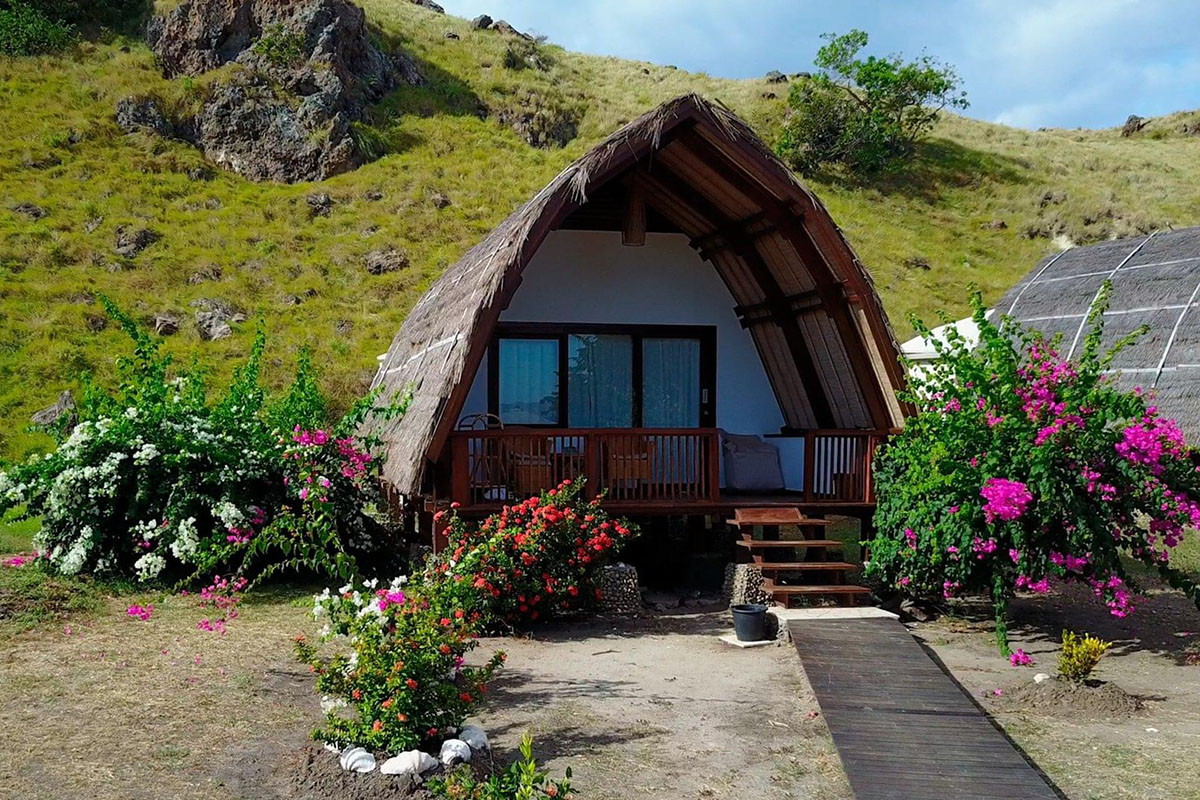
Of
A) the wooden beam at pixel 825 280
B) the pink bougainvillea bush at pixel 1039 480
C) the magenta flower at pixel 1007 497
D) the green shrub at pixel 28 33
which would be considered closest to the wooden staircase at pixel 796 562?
the pink bougainvillea bush at pixel 1039 480

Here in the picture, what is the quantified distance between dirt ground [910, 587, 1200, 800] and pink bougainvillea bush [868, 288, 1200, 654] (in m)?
0.50

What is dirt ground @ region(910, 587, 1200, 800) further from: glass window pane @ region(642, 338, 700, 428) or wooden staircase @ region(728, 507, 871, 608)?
glass window pane @ region(642, 338, 700, 428)

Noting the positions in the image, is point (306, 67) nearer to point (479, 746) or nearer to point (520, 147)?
point (520, 147)

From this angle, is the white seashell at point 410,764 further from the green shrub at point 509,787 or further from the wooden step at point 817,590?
the wooden step at point 817,590

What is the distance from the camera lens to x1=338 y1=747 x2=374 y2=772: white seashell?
4.84 metres

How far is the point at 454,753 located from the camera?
4953 millimetres

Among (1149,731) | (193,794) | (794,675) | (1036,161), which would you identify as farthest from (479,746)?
(1036,161)

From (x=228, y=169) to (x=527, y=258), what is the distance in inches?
1098

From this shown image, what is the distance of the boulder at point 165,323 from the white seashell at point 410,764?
22925mm

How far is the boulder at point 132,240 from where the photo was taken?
28.6 meters

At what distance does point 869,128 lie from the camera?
132ft

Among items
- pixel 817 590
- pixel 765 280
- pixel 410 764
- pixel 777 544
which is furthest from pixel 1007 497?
pixel 410 764

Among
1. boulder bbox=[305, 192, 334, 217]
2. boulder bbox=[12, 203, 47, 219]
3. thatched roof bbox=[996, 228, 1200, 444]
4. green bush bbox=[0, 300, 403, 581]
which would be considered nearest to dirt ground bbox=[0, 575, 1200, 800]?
green bush bbox=[0, 300, 403, 581]

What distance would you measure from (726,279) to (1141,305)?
8380 millimetres
